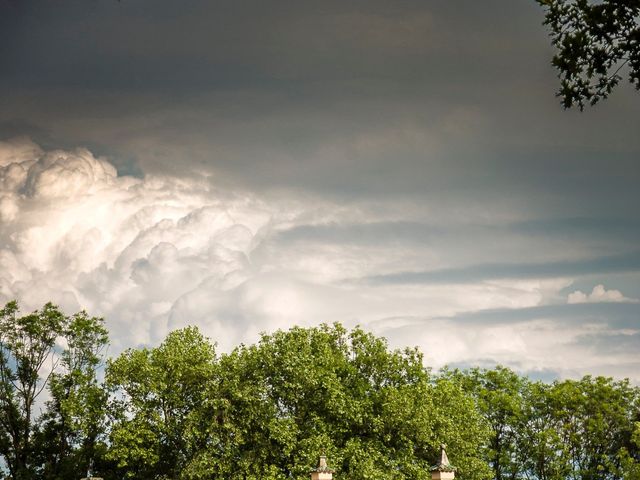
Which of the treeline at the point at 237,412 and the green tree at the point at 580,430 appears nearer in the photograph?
the treeline at the point at 237,412

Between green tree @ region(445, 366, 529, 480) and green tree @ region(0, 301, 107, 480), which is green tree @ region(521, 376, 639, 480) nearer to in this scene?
green tree @ region(445, 366, 529, 480)

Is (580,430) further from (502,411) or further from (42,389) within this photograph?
(42,389)

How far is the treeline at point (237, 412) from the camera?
38.7m

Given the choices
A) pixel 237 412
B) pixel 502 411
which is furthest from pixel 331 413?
pixel 502 411

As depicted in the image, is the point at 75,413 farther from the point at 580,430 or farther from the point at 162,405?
the point at 580,430

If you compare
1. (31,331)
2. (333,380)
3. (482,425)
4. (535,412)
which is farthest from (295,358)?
(535,412)

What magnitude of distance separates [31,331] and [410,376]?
25225 mm

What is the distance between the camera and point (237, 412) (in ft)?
134

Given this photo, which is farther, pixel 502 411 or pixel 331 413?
pixel 502 411

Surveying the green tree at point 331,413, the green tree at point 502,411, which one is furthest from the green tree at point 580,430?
the green tree at point 331,413

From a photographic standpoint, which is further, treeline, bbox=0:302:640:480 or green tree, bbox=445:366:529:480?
green tree, bbox=445:366:529:480

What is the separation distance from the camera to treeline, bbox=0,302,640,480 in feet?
127

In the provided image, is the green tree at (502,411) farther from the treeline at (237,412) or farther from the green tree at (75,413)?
the green tree at (75,413)

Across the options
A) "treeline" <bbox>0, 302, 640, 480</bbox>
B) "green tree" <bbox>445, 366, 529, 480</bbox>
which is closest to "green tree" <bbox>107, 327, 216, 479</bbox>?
"treeline" <bbox>0, 302, 640, 480</bbox>
